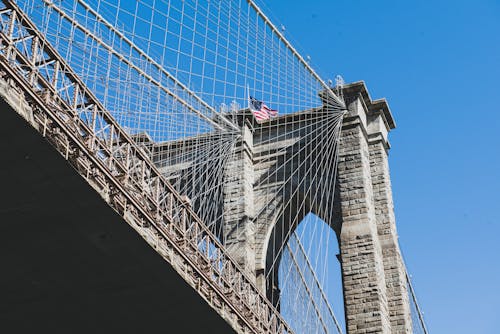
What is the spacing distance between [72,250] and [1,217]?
3.97ft

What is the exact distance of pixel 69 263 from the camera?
14336 millimetres

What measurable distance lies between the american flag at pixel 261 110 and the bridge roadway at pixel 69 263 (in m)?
13.6

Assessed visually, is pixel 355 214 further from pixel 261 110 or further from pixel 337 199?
pixel 261 110

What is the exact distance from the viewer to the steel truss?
470 inches

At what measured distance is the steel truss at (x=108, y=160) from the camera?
11.9 metres

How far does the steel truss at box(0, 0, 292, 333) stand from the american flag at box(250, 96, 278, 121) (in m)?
11.8

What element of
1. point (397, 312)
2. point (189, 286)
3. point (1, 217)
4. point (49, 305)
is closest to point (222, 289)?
point (189, 286)

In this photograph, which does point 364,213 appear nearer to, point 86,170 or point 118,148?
point 118,148

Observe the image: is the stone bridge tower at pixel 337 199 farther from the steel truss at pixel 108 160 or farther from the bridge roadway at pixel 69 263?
the bridge roadway at pixel 69 263

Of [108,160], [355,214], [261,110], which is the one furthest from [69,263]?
[261,110]

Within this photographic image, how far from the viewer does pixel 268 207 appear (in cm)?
2759

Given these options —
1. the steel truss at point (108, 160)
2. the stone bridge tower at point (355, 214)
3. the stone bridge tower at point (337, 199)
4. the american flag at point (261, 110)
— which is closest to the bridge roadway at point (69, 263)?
the steel truss at point (108, 160)

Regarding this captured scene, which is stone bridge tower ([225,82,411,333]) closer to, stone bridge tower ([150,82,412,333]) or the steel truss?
stone bridge tower ([150,82,412,333])

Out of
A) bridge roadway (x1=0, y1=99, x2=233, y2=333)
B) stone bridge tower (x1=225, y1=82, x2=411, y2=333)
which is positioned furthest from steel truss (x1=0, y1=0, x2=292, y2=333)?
stone bridge tower (x1=225, y1=82, x2=411, y2=333)
